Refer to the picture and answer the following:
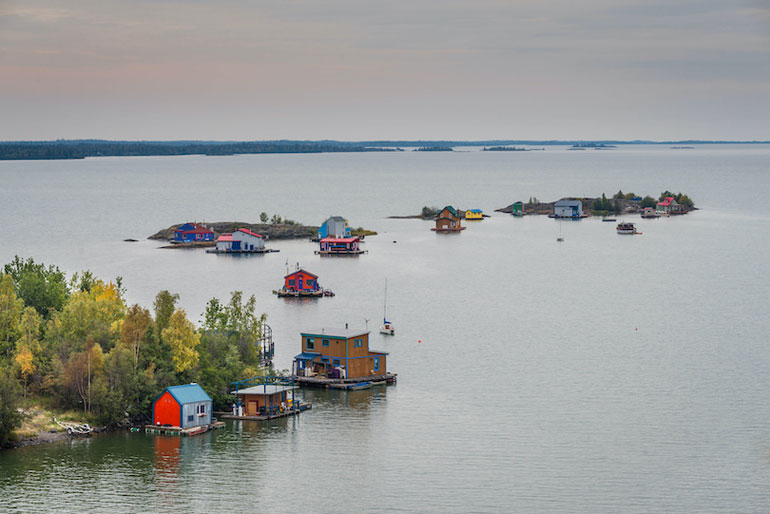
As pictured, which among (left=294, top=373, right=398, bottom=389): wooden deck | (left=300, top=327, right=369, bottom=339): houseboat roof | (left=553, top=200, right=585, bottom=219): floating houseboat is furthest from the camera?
(left=553, top=200, right=585, bottom=219): floating houseboat

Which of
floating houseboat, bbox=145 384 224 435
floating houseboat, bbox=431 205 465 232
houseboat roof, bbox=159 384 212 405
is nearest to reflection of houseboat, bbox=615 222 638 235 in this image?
floating houseboat, bbox=431 205 465 232

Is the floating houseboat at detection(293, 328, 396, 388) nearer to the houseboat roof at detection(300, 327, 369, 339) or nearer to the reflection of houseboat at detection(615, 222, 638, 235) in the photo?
the houseboat roof at detection(300, 327, 369, 339)

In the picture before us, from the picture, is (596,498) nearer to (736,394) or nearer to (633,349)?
(736,394)

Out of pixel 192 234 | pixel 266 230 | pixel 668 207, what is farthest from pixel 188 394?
pixel 668 207

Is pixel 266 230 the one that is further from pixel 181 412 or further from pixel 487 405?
pixel 181 412

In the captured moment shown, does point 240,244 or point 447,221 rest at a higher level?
point 447,221

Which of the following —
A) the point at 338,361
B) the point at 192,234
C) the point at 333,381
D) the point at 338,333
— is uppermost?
the point at 192,234
